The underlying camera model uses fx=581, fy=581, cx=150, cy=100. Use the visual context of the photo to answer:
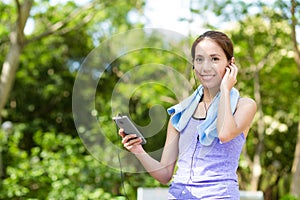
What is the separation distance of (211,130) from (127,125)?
23cm

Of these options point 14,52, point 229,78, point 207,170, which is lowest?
point 207,170

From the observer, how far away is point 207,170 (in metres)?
1.59

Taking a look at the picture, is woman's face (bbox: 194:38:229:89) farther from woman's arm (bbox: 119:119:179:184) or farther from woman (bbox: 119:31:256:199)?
woman's arm (bbox: 119:119:179:184)

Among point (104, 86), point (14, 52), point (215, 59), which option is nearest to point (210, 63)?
point (215, 59)

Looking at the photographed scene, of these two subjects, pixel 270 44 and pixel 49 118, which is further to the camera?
pixel 49 118

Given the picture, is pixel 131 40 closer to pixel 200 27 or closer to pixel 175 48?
pixel 175 48

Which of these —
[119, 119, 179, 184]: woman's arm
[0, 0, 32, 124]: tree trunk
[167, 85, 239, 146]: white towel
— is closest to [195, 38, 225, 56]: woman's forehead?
[167, 85, 239, 146]: white towel

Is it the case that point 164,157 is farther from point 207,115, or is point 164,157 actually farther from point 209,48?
point 209,48

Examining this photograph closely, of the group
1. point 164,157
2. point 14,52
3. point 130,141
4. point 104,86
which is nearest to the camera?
point 130,141

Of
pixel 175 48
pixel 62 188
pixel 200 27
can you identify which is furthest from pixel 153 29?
pixel 200 27

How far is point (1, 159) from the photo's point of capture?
810cm

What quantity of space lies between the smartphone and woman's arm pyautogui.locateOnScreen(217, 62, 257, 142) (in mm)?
230

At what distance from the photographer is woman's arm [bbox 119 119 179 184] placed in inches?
66.7

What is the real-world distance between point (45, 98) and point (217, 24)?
5193 millimetres
